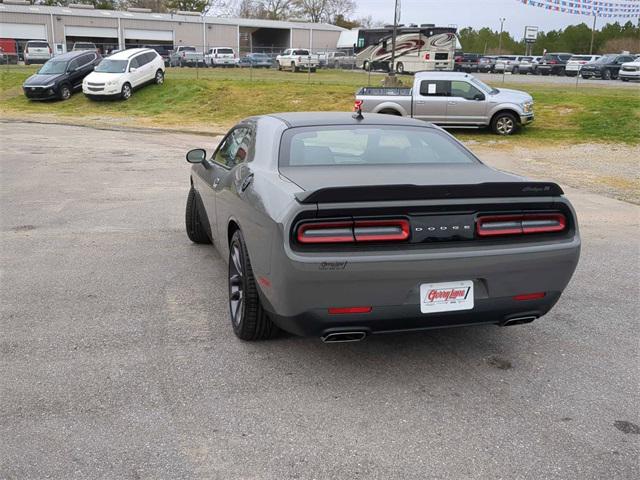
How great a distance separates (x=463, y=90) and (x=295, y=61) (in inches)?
1178

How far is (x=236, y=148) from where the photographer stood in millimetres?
5195

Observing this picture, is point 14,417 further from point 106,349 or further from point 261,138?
point 261,138

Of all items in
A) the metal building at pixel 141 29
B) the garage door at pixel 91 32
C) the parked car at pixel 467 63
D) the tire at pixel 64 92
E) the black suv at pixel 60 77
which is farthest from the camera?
the garage door at pixel 91 32

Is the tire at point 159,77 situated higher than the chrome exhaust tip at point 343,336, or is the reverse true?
the tire at point 159,77

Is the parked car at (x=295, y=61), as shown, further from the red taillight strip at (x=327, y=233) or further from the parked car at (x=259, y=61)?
the red taillight strip at (x=327, y=233)

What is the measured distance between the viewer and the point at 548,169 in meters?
13.4

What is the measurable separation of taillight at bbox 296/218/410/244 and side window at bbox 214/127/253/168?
1.49 m

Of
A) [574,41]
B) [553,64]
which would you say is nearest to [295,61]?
[553,64]

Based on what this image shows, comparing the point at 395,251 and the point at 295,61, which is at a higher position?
the point at 295,61

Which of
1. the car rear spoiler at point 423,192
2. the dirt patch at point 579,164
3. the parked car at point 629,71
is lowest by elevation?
the dirt patch at point 579,164

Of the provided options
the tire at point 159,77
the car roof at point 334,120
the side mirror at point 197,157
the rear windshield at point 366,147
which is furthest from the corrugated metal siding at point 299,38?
the rear windshield at point 366,147

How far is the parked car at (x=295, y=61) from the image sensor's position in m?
45.8

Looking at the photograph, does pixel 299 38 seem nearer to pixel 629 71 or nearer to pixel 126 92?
pixel 629 71

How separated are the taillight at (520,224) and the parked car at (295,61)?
4293 centimetres
